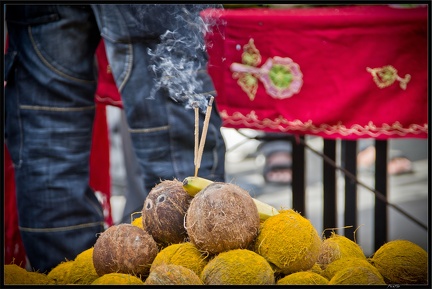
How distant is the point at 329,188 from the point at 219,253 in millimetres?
1883

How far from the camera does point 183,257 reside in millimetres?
1491

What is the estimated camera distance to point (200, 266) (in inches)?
59.1

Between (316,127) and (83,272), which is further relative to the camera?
(316,127)

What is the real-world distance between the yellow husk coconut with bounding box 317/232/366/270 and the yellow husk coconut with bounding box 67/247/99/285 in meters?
0.51

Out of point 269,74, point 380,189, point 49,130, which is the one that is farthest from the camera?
point 380,189

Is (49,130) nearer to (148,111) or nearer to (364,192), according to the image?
(148,111)

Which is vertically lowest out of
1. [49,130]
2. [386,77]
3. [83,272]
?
[83,272]

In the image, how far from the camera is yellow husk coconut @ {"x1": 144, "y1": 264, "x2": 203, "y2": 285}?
1382mm

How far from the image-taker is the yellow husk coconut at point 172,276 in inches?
54.4

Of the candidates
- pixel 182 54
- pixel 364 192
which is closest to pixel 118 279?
pixel 182 54

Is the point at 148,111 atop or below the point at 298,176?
atop

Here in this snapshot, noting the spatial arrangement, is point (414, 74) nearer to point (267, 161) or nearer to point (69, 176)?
point (69, 176)

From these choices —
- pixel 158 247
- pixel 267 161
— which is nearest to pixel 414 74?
pixel 158 247

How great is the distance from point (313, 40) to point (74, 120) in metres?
1.05
